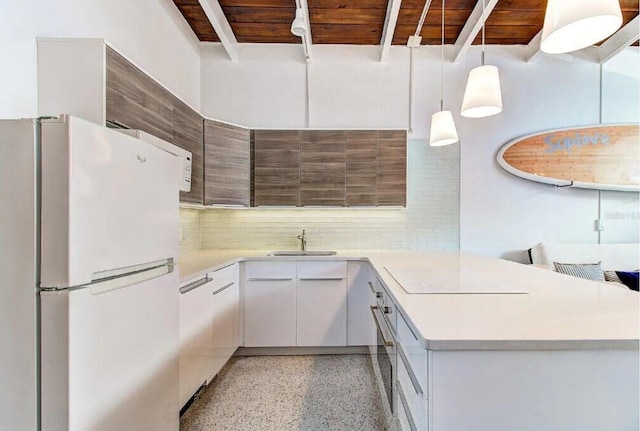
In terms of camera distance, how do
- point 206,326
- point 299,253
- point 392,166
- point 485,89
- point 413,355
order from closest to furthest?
point 413,355, point 485,89, point 206,326, point 392,166, point 299,253

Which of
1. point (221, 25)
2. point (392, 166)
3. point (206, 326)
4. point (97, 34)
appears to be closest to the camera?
point (97, 34)

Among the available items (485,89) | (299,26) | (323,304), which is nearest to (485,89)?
(485,89)

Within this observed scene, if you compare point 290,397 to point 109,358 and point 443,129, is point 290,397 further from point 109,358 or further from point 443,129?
point 443,129

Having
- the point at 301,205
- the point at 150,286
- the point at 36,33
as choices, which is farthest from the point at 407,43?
the point at 150,286

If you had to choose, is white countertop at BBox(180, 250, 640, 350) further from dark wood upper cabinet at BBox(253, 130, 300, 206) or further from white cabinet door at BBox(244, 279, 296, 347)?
dark wood upper cabinet at BBox(253, 130, 300, 206)

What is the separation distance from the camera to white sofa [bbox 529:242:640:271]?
3.42 meters

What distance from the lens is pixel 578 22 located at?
1.17 meters

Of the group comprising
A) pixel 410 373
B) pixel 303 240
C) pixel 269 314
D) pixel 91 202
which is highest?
pixel 91 202

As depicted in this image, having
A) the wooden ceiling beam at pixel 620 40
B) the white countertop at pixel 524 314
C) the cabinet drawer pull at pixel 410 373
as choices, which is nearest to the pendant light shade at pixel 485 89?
the white countertop at pixel 524 314

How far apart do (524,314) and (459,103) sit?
10.1 feet

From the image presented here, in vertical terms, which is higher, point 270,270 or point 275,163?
point 275,163

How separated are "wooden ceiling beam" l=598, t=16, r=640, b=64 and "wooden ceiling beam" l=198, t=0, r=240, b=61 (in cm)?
381

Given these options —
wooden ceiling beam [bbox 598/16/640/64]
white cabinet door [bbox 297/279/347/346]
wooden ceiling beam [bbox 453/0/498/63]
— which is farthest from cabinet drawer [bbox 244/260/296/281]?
wooden ceiling beam [bbox 598/16/640/64]

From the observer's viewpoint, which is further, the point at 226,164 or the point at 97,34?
the point at 226,164
